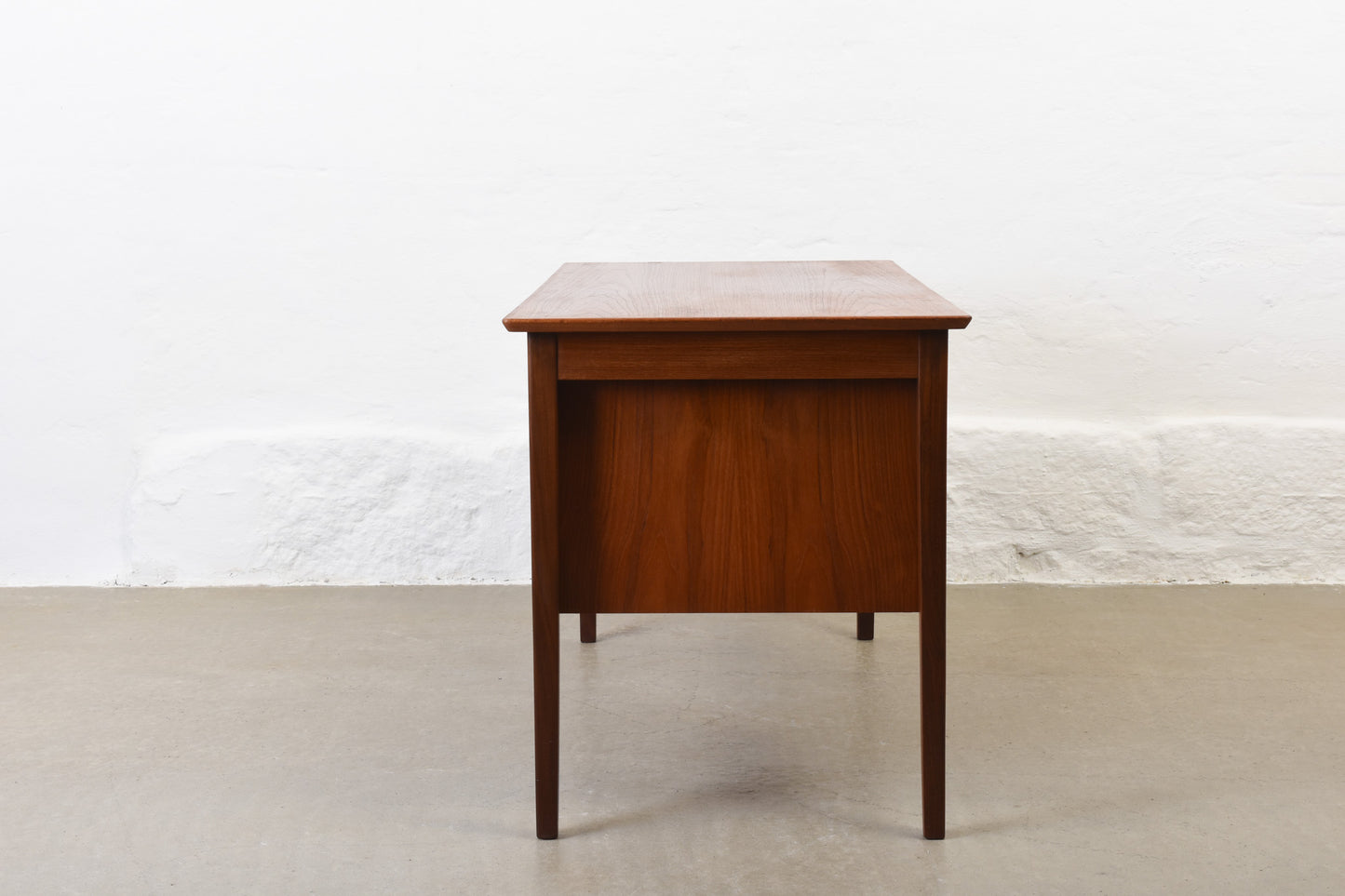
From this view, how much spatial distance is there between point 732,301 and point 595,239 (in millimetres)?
1306

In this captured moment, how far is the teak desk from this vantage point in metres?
1.86

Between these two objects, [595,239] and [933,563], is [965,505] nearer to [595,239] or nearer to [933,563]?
[595,239]

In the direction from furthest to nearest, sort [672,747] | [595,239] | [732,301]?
[595,239], [672,747], [732,301]

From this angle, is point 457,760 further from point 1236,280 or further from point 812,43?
point 1236,280

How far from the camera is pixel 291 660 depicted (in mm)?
2746

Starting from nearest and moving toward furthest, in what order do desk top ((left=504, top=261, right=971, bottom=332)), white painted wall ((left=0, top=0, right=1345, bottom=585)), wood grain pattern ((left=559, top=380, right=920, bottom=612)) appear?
1. desk top ((left=504, top=261, right=971, bottom=332))
2. wood grain pattern ((left=559, top=380, right=920, bottom=612))
3. white painted wall ((left=0, top=0, right=1345, bottom=585))

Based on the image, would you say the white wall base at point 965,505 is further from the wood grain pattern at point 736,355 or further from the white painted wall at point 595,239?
the wood grain pattern at point 736,355

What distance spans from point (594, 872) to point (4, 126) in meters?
2.49

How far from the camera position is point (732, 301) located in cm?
197

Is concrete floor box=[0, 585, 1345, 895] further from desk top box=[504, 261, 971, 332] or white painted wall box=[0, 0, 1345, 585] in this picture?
desk top box=[504, 261, 971, 332]

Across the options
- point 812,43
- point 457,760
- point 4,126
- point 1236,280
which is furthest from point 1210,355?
point 4,126

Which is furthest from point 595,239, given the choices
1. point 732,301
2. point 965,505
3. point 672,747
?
point 672,747

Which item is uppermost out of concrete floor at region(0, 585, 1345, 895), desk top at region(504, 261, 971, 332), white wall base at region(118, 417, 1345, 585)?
desk top at region(504, 261, 971, 332)

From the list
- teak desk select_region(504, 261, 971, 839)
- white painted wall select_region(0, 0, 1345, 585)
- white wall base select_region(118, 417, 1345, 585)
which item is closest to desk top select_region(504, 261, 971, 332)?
teak desk select_region(504, 261, 971, 839)
